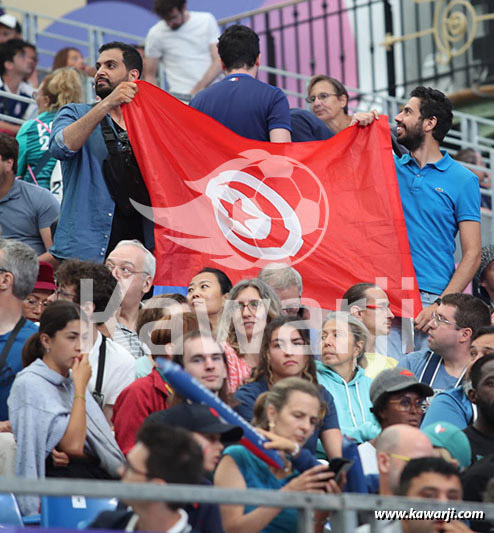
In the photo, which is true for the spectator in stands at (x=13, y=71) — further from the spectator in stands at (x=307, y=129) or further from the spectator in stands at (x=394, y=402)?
the spectator in stands at (x=394, y=402)

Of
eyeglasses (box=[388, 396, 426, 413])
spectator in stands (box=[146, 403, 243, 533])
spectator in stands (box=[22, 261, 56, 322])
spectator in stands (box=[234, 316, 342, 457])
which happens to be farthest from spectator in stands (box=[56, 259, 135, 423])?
eyeglasses (box=[388, 396, 426, 413])

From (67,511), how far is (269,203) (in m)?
3.37

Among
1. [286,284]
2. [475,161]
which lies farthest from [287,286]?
[475,161]

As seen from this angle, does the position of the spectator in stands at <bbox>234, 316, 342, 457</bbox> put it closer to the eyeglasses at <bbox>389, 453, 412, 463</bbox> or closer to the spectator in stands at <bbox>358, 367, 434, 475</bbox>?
the spectator in stands at <bbox>358, 367, 434, 475</bbox>

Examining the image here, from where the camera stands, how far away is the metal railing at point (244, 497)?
351 centimetres

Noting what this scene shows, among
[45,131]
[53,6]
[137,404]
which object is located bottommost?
[137,404]

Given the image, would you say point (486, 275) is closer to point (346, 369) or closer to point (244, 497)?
A: point (346, 369)

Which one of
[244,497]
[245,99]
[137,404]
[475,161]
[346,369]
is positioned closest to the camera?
[244,497]

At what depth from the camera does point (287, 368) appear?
5984 mm

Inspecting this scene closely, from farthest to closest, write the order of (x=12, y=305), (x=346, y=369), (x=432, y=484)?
(x=346, y=369)
(x=12, y=305)
(x=432, y=484)

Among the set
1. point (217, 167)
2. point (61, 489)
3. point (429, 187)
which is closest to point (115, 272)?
point (217, 167)

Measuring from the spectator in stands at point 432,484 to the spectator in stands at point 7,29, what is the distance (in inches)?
359

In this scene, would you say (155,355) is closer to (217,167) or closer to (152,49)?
(217,167)

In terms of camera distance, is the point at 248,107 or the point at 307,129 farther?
the point at 307,129
